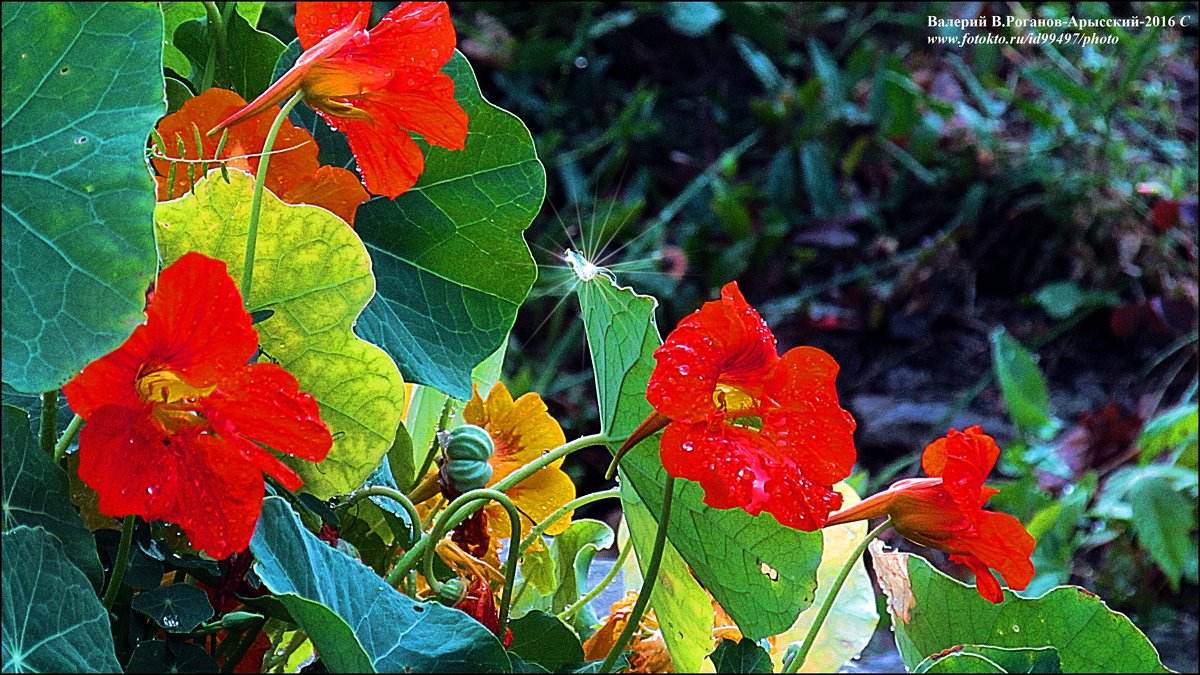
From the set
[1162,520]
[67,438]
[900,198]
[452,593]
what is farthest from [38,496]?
[900,198]

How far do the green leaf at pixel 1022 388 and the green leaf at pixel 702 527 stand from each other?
1.48m

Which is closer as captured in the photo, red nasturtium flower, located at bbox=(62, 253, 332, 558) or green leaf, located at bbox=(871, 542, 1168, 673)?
red nasturtium flower, located at bbox=(62, 253, 332, 558)

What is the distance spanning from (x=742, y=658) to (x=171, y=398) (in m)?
0.19

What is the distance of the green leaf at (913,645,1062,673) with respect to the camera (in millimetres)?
317

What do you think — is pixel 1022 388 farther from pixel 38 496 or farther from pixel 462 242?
pixel 38 496

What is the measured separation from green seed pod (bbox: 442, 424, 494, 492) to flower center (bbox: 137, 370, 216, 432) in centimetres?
11

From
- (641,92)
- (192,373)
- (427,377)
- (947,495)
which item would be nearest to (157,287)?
(192,373)

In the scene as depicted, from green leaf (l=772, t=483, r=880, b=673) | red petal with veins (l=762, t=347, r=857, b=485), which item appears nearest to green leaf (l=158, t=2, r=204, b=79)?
red petal with veins (l=762, t=347, r=857, b=485)

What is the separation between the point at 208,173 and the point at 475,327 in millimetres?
121

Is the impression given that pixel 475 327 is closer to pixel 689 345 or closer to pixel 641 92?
pixel 689 345

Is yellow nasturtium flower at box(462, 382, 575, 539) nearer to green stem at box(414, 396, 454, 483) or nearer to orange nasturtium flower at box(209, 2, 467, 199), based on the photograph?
green stem at box(414, 396, 454, 483)

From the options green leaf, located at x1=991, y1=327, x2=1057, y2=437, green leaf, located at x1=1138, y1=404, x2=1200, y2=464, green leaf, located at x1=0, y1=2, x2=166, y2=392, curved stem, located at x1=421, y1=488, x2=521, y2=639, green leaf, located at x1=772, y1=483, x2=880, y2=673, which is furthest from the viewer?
green leaf, located at x1=991, y1=327, x2=1057, y2=437

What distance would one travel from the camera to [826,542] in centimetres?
54

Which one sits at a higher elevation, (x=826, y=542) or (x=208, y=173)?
(x=208, y=173)
